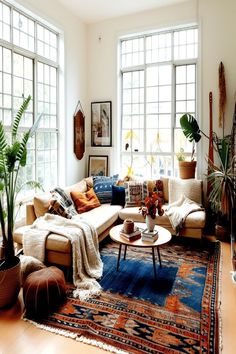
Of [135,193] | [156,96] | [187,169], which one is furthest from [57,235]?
[156,96]

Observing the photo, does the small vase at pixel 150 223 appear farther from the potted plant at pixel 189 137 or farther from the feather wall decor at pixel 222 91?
the feather wall decor at pixel 222 91

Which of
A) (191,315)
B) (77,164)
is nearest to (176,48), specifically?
(77,164)

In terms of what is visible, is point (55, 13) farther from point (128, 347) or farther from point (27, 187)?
point (128, 347)

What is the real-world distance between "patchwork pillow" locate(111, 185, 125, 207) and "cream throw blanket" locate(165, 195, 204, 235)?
0.85m

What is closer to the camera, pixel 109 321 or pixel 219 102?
pixel 109 321

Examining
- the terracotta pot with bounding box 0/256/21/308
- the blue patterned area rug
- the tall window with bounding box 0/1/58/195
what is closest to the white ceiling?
the tall window with bounding box 0/1/58/195

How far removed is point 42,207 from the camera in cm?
356

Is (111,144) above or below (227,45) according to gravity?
below

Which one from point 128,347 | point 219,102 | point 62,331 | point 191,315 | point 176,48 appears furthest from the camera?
point 176,48

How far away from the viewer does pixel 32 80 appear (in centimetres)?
430

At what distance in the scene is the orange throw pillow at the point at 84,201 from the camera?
14.1 feet

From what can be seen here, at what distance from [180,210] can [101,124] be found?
251 cm

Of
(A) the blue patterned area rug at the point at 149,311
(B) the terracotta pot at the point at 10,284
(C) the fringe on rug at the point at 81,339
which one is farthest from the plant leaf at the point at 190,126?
(C) the fringe on rug at the point at 81,339

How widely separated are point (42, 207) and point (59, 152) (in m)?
1.72
